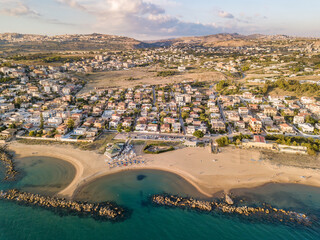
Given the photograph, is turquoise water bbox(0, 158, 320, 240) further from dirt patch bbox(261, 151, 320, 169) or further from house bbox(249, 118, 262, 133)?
house bbox(249, 118, 262, 133)

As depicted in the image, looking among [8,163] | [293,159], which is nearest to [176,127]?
[293,159]

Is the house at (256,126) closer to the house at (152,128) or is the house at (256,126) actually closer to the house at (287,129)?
the house at (287,129)

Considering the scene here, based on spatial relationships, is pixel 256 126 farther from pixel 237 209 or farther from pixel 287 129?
pixel 237 209

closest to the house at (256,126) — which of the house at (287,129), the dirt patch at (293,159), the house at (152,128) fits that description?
the house at (287,129)

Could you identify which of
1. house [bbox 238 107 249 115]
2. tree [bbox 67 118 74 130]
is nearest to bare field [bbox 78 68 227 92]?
tree [bbox 67 118 74 130]

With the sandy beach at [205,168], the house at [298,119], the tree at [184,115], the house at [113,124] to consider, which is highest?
the house at [298,119]

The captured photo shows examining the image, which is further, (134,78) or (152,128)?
(134,78)

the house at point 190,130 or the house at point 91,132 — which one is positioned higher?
the house at point 190,130
